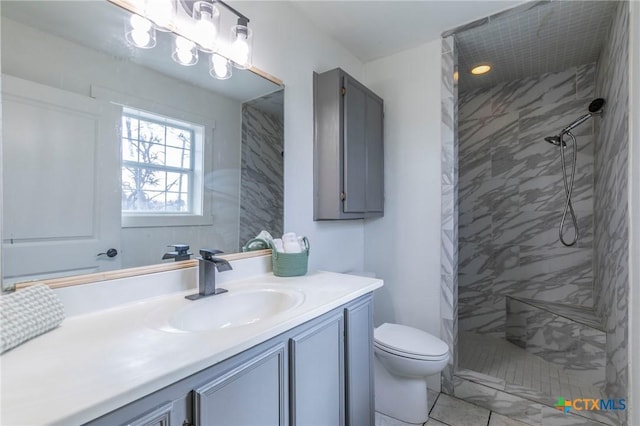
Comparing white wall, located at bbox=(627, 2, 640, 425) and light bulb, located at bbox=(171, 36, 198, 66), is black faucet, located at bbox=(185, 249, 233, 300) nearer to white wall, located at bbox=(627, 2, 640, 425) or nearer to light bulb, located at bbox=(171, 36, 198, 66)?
light bulb, located at bbox=(171, 36, 198, 66)

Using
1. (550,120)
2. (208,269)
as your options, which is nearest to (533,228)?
(550,120)

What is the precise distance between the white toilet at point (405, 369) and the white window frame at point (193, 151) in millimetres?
1224

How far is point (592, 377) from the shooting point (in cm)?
204

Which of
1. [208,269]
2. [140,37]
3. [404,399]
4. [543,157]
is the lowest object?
[404,399]

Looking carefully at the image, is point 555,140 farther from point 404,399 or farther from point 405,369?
point 404,399

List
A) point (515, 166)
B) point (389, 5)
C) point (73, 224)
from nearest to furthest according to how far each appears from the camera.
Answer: point (73, 224)
point (389, 5)
point (515, 166)

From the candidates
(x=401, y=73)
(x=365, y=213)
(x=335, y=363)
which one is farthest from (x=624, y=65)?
(x=335, y=363)

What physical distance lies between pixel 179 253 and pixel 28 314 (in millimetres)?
482

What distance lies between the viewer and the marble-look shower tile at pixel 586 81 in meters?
2.40

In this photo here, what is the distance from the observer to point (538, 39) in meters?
2.06

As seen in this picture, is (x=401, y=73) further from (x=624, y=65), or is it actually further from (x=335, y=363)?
(x=335, y=363)

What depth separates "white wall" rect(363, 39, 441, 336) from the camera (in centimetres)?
209

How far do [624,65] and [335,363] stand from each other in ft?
6.72

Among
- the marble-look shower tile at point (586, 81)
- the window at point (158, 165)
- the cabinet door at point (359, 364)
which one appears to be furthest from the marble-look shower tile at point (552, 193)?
the window at point (158, 165)
